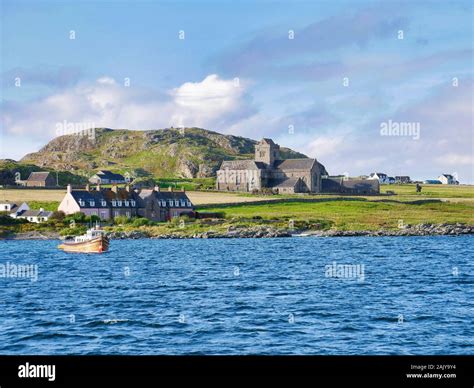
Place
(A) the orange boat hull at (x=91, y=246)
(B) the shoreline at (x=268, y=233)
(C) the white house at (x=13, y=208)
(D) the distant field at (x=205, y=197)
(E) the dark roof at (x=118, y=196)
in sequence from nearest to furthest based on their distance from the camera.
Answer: (A) the orange boat hull at (x=91, y=246) < (B) the shoreline at (x=268, y=233) < (E) the dark roof at (x=118, y=196) < (C) the white house at (x=13, y=208) < (D) the distant field at (x=205, y=197)

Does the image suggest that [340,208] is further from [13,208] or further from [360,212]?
[13,208]

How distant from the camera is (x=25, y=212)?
118062 millimetres

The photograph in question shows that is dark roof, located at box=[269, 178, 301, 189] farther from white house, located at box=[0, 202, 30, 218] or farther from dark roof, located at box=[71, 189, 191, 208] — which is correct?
white house, located at box=[0, 202, 30, 218]

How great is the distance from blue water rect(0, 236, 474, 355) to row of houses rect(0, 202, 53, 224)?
4653 centimetres

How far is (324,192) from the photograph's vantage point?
193375 millimetres

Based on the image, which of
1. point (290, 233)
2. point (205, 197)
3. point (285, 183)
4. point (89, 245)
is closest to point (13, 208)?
point (89, 245)

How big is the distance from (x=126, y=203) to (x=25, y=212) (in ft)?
57.3

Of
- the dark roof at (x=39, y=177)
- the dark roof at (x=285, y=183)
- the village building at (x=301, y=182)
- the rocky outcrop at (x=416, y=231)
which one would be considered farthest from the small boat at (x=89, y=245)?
the dark roof at (x=285, y=183)

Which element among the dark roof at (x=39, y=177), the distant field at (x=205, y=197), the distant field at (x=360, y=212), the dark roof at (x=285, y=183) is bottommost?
the distant field at (x=360, y=212)

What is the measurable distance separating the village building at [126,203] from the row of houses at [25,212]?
364 centimetres

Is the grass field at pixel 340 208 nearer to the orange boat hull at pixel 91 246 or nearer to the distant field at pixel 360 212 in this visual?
the distant field at pixel 360 212

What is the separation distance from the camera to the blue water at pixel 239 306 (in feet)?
88.3

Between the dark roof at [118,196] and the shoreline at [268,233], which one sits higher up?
the dark roof at [118,196]

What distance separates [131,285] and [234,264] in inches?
659
